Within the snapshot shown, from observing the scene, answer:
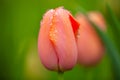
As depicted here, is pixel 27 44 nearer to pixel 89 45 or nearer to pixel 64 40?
pixel 89 45

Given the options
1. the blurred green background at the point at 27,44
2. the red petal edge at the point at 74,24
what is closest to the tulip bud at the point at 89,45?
the blurred green background at the point at 27,44

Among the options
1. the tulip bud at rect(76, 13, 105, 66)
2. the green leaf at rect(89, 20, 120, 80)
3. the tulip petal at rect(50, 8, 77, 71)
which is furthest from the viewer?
the tulip bud at rect(76, 13, 105, 66)

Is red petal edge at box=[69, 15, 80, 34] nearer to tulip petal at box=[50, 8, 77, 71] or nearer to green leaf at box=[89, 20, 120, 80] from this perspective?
tulip petal at box=[50, 8, 77, 71]

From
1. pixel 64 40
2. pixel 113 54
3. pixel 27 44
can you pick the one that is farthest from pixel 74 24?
pixel 27 44

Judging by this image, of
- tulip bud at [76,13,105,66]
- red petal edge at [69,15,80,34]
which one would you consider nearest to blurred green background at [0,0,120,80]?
tulip bud at [76,13,105,66]

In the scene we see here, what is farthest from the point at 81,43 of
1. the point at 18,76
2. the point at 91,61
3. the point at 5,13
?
the point at 5,13

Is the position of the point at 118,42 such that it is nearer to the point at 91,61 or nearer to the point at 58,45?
the point at 91,61
